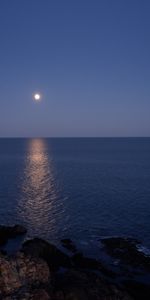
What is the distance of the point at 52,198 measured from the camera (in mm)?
81250

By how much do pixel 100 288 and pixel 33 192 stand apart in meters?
61.0

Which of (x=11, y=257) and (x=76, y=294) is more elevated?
(x=11, y=257)

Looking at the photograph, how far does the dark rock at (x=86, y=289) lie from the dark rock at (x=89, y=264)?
250 inches

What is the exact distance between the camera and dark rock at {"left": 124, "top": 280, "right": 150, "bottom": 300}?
108 feet

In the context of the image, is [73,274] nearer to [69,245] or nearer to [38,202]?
[69,245]

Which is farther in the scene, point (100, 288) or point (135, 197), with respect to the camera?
point (135, 197)

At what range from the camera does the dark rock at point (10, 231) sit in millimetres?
52125

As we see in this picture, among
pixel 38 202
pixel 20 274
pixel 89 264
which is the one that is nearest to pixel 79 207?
pixel 38 202

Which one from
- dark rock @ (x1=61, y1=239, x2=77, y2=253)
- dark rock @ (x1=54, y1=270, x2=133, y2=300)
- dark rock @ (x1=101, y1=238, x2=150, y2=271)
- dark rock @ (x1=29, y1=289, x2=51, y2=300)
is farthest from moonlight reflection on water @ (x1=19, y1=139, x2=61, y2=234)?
dark rock @ (x1=29, y1=289, x2=51, y2=300)

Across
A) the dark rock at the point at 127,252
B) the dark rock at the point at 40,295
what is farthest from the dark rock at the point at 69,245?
the dark rock at the point at 40,295

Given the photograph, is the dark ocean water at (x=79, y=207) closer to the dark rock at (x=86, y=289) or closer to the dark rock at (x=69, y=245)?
the dark rock at (x=69, y=245)

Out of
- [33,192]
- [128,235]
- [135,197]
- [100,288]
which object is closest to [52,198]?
[33,192]

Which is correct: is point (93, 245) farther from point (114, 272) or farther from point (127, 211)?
point (127, 211)

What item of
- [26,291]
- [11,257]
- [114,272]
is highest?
[11,257]
